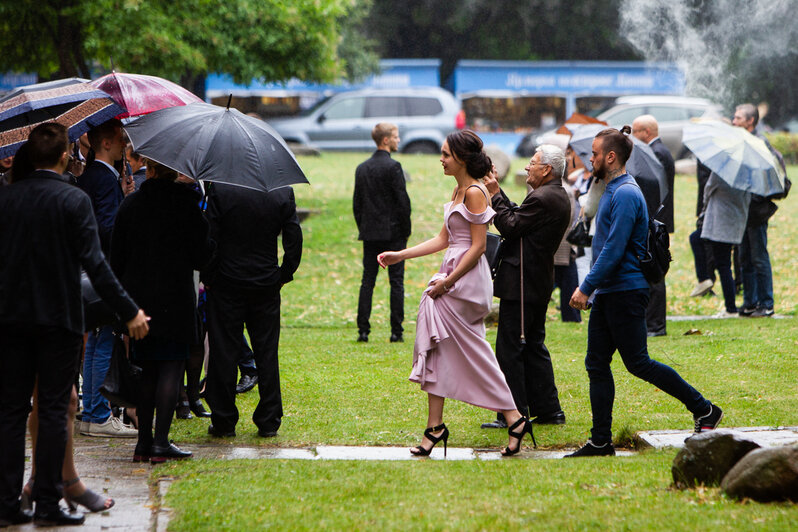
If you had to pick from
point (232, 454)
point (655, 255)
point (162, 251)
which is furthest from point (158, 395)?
point (655, 255)

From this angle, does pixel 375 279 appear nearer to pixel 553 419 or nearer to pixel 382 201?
pixel 382 201

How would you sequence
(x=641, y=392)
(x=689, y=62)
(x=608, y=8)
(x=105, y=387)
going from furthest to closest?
(x=608, y=8) → (x=689, y=62) → (x=641, y=392) → (x=105, y=387)

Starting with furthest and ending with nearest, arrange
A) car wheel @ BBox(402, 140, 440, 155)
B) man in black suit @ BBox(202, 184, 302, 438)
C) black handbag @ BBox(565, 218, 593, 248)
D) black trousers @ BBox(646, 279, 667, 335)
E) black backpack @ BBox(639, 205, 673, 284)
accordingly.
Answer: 1. car wheel @ BBox(402, 140, 440, 155)
2. black trousers @ BBox(646, 279, 667, 335)
3. black handbag @ BBox(565, 218, 593, 248)
4. man in black suit @ BBox(202, 184, 302, 438)
5. black backpack @ BBox(639, 205, 673, 284)

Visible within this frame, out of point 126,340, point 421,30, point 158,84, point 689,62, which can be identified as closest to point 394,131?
point 158,84

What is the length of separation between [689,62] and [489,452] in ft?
47.3

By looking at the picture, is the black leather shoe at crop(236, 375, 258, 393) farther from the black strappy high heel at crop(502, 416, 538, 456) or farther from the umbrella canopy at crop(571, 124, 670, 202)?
the umbrella canopy at crop(571, 124, 670, 202)

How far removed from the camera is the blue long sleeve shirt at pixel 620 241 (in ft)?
19.4

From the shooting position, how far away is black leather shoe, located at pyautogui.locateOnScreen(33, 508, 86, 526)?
4.77m

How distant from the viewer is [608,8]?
3938 centimetres

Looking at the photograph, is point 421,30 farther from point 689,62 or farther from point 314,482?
point 314,482

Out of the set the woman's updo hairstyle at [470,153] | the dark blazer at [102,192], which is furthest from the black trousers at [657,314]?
the dark blazer at [102,192]

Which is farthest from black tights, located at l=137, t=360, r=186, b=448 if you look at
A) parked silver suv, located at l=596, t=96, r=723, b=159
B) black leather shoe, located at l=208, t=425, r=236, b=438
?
parked silver suv, located at l=596, t=96, r=723, b=159

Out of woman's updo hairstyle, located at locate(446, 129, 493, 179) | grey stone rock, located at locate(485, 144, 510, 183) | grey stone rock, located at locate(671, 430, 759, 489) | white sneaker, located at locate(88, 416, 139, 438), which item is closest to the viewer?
grey stone rock, located at locate(671, 430, 759, 489)

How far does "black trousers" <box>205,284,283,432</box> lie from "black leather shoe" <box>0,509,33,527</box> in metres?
1.93
